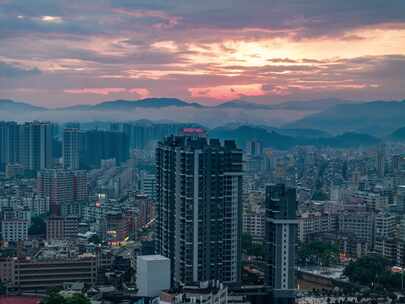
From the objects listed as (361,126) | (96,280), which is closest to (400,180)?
(361,126)

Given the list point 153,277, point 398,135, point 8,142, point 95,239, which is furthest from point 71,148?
point 153,277

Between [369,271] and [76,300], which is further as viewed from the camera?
[369,271]

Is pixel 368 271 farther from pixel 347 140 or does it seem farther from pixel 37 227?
pixel 347 140

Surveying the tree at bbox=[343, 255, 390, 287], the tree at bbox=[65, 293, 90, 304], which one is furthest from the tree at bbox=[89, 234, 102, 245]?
the tree at bbox=[65, 293, 90, 304]

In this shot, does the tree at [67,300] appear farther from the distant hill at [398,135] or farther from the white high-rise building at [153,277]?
the distant hill at [398,135]

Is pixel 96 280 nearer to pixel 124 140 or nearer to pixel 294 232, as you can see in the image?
pixel 294 232

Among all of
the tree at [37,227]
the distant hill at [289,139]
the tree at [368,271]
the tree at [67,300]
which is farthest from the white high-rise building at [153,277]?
the distant hill at [289,139]
